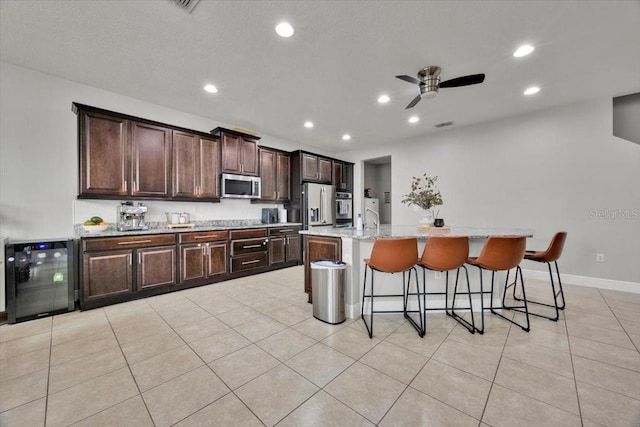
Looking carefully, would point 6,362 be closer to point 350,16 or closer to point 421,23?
point 350,16

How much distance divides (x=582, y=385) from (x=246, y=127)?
18.0 ft

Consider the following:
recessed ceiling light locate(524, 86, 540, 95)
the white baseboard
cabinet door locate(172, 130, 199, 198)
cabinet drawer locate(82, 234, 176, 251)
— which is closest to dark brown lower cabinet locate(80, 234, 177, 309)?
cabinet drawer locate(82, 234, 176, 251)

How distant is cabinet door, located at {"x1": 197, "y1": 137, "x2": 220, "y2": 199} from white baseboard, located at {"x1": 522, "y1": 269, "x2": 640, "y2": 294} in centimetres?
562

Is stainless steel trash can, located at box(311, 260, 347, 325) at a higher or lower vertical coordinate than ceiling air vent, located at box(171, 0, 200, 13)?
lower

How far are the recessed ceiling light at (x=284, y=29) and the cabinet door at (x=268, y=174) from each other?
2934 millimetres

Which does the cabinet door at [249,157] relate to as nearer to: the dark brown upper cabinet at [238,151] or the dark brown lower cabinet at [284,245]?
the dark brown upper cabinet at [238,151]

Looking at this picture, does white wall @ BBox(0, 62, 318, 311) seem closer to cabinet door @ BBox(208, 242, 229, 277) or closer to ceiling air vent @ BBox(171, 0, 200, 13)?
cabinet door @ BBox(208, 242, 229, 277)

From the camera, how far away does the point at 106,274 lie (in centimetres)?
307

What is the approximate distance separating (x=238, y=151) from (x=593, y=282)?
20.1 feet

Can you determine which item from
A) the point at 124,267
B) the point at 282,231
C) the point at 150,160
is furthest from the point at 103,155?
the point at 282,231

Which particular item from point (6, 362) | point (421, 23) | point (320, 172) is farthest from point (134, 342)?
point (320, 172)

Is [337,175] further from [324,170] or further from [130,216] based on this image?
[130,216]

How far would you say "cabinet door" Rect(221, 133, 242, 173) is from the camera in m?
4.46

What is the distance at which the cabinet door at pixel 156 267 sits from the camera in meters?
3.33
